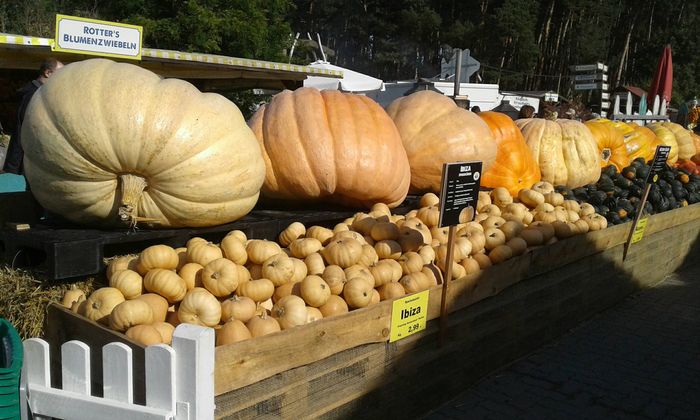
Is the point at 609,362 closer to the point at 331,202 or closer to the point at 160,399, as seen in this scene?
the point at 331,202

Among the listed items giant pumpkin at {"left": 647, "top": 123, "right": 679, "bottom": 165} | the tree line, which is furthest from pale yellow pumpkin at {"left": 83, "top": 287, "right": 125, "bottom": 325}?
the tree line

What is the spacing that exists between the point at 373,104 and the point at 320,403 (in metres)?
2.45

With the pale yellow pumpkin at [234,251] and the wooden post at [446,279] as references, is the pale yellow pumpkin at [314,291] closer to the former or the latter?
the pale yellow pumpkin at [234,251]

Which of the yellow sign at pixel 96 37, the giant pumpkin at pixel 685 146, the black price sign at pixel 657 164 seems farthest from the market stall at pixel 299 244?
the giant pumpkin at pixel 685 146

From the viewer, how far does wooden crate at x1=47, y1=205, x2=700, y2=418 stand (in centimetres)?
227

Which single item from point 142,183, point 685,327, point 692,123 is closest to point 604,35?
point 692,123

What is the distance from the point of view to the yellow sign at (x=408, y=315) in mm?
2906

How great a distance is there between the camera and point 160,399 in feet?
6.06

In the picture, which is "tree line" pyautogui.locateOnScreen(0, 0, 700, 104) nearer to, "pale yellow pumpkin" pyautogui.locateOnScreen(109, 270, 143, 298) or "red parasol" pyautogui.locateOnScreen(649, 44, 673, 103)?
"red parasol" pyautogui.locateOnScreen(649, 44, 673, 103)

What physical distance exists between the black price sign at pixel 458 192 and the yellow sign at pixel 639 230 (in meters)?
3.11

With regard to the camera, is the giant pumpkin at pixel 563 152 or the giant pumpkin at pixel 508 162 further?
the giant pumpkin at pixel 563 152

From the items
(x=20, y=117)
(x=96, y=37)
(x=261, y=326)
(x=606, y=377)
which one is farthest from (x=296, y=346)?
(x=96, y=37)

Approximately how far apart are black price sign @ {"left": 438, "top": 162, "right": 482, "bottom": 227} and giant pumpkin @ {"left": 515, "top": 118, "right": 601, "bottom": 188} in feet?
11.1

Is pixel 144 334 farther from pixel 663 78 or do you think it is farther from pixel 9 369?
pixel 663 78
